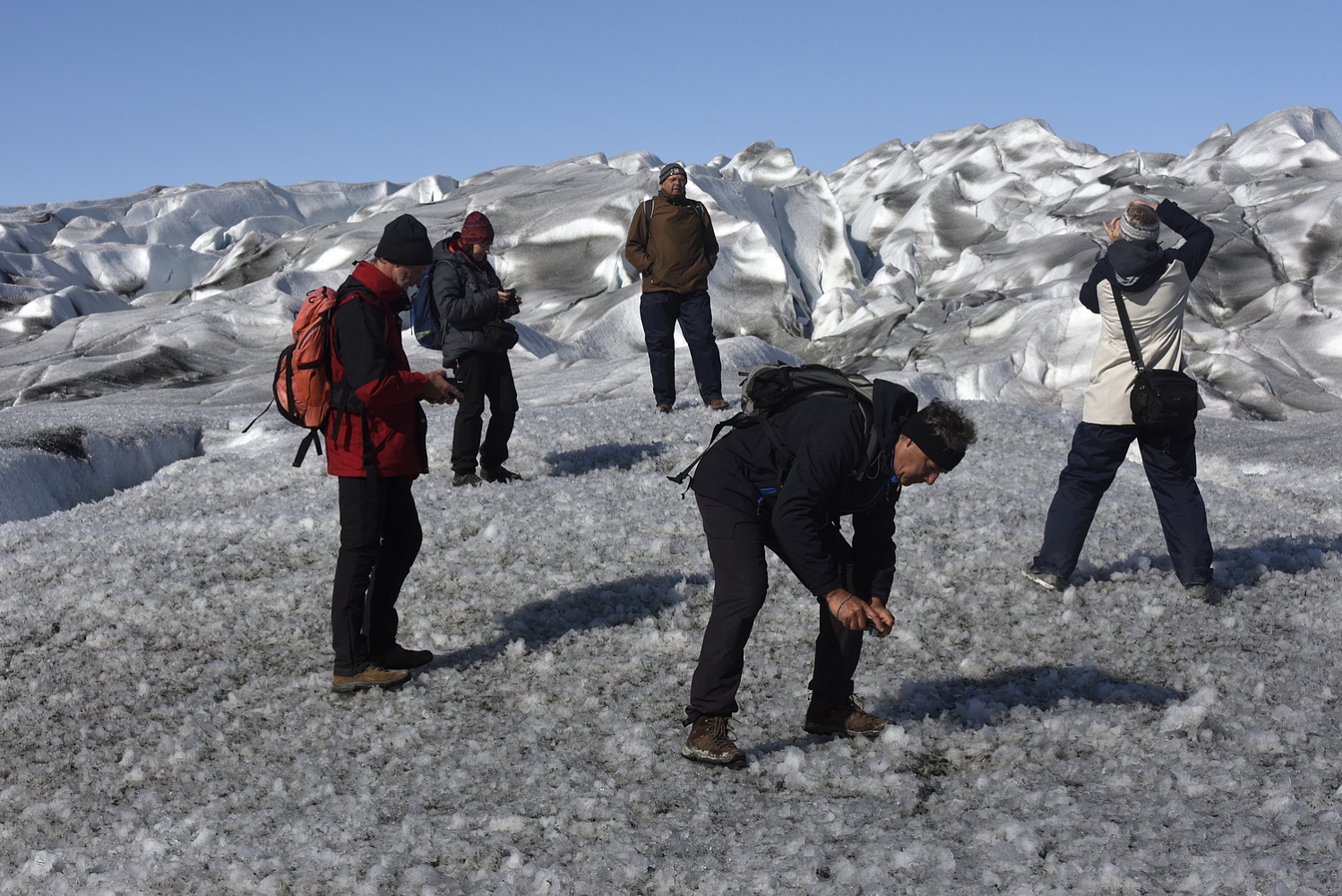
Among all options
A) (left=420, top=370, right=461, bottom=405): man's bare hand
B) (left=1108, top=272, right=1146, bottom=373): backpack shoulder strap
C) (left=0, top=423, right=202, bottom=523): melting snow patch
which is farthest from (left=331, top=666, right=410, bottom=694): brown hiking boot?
(left=0, top=423, right=202, bottom=523): melting snow patch

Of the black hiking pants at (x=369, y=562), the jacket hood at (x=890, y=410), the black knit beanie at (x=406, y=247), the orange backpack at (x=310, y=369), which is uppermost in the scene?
the black knit beanie at (x=406, y=247)

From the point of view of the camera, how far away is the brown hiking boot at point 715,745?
15.1ft

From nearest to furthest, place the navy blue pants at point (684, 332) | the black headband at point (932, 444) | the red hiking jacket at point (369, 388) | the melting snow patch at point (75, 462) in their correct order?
the black headband at point (932, 444) < the red hiking jacket at point (369, 388) < the navy blue pants at point (684, 332) < the melting snow patch at point (75, 462)

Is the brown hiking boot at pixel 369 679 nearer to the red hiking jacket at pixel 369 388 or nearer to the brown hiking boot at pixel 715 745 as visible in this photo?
the red hiking jacket at pixel 369 388

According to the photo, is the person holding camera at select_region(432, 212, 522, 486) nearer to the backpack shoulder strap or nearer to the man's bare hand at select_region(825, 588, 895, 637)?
the backpack shoulder strap

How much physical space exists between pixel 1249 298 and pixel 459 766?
33651 mm

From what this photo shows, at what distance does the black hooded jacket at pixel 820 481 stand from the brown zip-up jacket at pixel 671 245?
6.10 meters

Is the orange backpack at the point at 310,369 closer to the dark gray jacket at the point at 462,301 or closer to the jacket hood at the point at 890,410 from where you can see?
the jacket hood at the point at 890,410

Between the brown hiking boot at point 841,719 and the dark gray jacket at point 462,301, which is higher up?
the dark gray jacket at point 462,301

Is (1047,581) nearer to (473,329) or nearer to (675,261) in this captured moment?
(473,329)

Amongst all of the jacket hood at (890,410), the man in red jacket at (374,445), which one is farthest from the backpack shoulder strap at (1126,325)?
the man in red jacket at (374,445)

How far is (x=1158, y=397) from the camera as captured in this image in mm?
6223

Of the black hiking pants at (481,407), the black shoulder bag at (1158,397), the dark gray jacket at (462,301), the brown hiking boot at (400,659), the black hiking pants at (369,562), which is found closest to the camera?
the black hiking pants at (369,562)

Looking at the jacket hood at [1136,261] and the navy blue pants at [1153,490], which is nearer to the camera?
the jacket hood at [1136,261]
